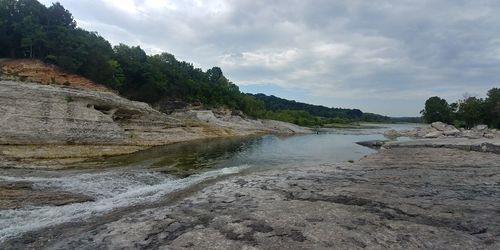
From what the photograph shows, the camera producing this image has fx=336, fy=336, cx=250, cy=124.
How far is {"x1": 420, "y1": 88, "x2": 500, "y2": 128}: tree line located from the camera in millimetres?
86062

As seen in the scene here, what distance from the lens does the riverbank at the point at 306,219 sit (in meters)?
8.98

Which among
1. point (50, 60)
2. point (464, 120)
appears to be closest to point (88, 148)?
point (50, 60)

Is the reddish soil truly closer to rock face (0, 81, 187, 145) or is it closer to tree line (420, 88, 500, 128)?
rock face (0, 81, 187, 145)

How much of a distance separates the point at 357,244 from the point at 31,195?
13.5 m

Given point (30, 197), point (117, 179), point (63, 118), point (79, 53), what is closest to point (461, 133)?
point (117, 179)

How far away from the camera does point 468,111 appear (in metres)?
90.9

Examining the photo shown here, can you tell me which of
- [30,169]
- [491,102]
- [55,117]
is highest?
[491,102]

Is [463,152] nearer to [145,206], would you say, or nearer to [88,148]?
[145,206]

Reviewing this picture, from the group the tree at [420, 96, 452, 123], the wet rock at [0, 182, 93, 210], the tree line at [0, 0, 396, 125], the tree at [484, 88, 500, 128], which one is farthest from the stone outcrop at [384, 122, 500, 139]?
the tree line at [0, 0, 396, 125]

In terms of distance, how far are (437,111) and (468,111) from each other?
19475mm

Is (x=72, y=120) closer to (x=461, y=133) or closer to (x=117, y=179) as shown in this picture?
(x=117, y=179)

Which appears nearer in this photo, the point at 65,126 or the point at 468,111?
the point at 65,126

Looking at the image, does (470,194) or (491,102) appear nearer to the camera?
(470,194)

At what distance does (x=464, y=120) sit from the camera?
317 feet
